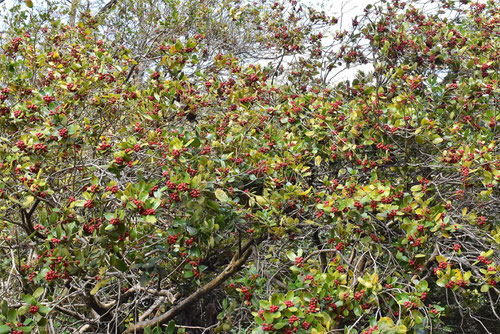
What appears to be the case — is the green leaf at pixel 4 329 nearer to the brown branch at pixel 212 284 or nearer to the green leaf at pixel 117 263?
the green leaf at pixel 117 263

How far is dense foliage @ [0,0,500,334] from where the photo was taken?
2.67 metres

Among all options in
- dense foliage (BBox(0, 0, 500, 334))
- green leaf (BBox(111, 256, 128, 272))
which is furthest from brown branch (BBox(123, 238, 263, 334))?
green leaf (BBox(111, 256, 128, 272))

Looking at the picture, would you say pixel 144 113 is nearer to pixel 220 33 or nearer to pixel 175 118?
pixel 175 118

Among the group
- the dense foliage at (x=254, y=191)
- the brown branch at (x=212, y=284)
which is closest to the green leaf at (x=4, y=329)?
the dense foliage at (x=254, y=191)

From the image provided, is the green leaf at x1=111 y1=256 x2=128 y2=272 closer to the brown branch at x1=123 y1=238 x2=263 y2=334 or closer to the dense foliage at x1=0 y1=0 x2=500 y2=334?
the dense foliage at x1=0 y1=0 x2=500 y2=334

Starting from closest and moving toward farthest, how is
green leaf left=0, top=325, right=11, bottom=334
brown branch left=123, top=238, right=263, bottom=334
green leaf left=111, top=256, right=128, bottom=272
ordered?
1. green leaf left=0, top=325, right=11, bottom=334
2. green leaf left=111, top=256, right=128, bottom=272
3. brown branch left=123, top=238, right=263, bottom=334

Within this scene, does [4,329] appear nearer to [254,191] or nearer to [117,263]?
[117,263]

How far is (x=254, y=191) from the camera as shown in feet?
11.6

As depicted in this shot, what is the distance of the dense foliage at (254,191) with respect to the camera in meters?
2.67

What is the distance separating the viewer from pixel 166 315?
364 centimetres

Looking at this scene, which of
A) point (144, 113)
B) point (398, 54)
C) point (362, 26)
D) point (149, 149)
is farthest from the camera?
point (362, 26)

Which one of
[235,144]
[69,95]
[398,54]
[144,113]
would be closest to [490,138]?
[398,54]

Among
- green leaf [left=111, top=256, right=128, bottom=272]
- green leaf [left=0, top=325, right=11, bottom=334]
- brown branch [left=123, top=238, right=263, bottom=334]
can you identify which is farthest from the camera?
brown branch [left=123, top=238, right=263, bottom=334]

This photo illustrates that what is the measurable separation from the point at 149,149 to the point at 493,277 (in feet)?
8.50
